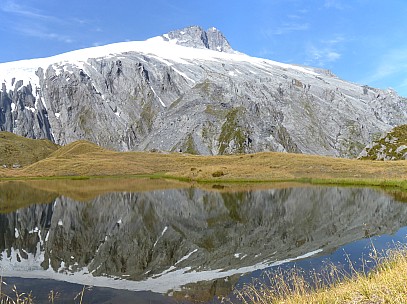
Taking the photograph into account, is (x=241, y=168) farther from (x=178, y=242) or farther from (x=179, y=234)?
(x=178, y=242)

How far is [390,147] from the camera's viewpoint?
458 ft

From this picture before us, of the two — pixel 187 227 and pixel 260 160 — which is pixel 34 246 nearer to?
pixel 187 227

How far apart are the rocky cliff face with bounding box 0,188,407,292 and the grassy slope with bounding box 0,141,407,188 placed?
118 feet

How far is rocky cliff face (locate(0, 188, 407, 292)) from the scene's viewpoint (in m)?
26.1

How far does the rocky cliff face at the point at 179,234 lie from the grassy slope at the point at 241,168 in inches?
1421

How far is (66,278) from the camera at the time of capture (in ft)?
79.2

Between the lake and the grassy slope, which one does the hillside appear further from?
the lake

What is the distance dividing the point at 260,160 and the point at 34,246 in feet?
355

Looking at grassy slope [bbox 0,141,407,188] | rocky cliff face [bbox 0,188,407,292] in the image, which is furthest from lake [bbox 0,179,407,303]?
grassy slope [bbox 0,141,407,188]

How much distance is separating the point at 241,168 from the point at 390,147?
6200 centimetres

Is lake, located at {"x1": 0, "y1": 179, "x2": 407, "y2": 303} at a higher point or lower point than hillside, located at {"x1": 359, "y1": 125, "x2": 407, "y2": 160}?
lower

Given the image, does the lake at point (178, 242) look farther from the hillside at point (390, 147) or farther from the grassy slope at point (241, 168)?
the hillside at point (390, 147)

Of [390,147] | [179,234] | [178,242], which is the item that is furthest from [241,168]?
[178,242]

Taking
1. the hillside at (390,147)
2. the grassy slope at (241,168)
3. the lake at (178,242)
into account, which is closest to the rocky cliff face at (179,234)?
the lake at (178,242)
